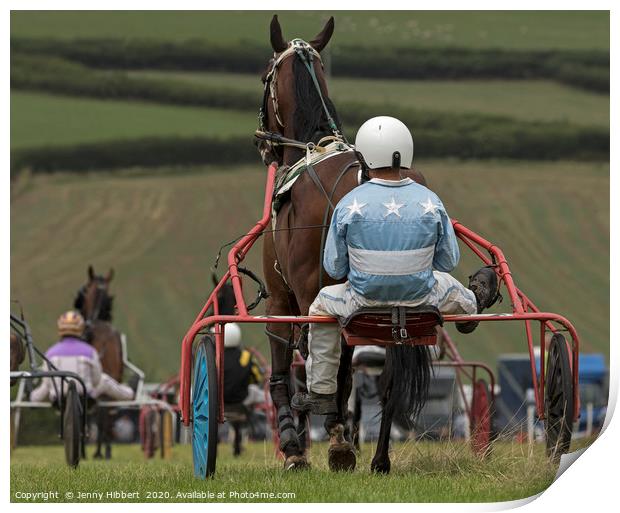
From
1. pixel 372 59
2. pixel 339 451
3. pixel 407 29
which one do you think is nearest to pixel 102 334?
pixel 339 451

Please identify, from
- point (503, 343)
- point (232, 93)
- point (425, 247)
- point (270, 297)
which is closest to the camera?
point (425, 247)

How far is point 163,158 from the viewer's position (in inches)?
1391

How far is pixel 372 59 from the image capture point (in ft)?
87.4

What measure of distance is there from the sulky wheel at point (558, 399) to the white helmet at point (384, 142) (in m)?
1.33

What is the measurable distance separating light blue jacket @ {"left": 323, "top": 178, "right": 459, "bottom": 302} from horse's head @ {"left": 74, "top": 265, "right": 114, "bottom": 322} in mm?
9823

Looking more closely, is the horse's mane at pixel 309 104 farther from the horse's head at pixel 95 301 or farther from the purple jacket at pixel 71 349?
the horse's head at pixel 95 301

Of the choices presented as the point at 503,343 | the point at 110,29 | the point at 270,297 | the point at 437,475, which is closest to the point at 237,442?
the point at 270,297

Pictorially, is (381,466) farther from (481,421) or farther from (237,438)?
(237,438)

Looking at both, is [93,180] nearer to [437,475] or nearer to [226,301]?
[226,301]

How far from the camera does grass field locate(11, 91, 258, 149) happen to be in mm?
28203

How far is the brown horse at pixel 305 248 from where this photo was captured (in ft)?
25.1

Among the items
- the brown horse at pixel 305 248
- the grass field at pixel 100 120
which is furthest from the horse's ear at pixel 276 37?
the grass field at pixel 100 120

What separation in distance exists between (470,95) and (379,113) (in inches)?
156

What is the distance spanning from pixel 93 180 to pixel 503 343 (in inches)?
422
